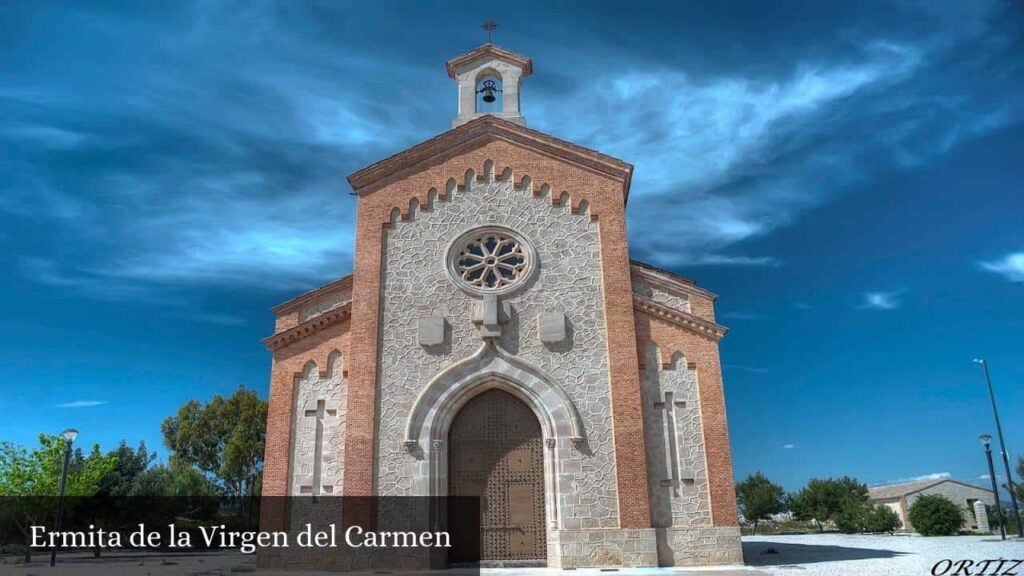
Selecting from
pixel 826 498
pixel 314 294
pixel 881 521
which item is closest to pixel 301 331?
pixel 314 294

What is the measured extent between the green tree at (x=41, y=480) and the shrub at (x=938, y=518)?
36916mm

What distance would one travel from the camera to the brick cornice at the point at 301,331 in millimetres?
17422

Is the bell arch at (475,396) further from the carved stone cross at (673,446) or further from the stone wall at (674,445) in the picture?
the carved stone cross at (673,446)

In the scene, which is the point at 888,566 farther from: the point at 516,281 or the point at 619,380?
the point at 516,281

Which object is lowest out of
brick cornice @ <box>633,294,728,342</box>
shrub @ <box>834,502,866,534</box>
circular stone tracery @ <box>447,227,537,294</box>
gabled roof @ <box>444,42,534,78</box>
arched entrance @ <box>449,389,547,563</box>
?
shrub @ <box>834,502,866,534</box>

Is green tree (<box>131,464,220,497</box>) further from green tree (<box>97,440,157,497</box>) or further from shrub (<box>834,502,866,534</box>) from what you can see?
shrub (<box>834,502,866,534</box>)

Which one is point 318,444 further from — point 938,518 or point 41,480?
point 938,518

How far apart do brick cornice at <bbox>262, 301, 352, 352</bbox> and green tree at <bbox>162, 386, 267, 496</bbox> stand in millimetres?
25915

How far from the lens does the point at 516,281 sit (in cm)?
1736

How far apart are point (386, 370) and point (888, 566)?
39.4ft

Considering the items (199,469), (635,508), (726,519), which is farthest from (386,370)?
(199,469)

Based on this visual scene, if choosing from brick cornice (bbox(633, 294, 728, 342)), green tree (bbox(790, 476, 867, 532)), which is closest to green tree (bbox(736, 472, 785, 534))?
green tree (bbox(790, 476, 867, 532))

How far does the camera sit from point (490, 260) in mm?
17766

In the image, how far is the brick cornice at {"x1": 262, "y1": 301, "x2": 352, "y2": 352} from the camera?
1742 centimetres
